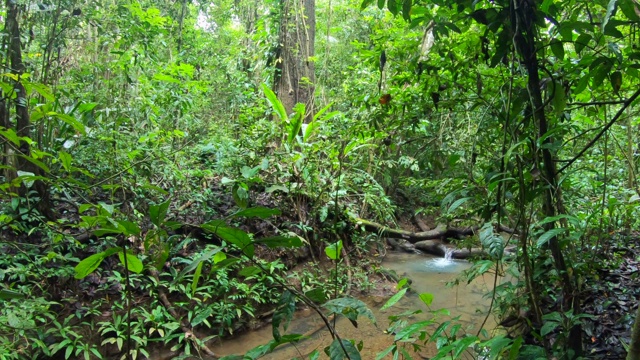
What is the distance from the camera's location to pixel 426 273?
5934mm

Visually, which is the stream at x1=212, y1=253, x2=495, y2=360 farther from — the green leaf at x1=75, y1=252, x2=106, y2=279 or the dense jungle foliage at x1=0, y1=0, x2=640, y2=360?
the green leaf at x1=75, y1=252, x2=106, y2=279

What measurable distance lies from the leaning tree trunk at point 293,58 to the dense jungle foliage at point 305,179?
0.04 meters

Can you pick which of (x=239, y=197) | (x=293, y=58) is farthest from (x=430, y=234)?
(x=239, y=197)

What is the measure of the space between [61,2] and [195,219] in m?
2.41

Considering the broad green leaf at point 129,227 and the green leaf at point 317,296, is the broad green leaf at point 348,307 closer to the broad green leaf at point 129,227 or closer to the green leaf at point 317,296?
the green leaf at point 317,296

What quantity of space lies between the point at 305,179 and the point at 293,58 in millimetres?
2502

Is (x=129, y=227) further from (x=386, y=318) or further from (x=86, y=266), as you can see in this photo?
(x=386, y=318)

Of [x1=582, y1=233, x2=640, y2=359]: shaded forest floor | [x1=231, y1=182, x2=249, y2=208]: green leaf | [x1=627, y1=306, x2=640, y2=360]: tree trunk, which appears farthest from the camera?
[x1=582, y1=233, x2=640, y2=359]: shaded forest floor

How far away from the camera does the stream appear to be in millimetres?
3436

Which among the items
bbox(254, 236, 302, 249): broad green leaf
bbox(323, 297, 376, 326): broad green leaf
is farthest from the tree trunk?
bbox(254, 236, 302, 249): broad green leaf

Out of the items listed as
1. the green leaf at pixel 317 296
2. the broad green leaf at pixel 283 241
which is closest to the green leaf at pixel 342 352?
the green leaf at pixel 317 296

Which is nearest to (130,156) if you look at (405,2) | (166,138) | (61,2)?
(166,138)

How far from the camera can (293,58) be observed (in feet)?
20.3

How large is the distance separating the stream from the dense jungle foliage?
14cm
